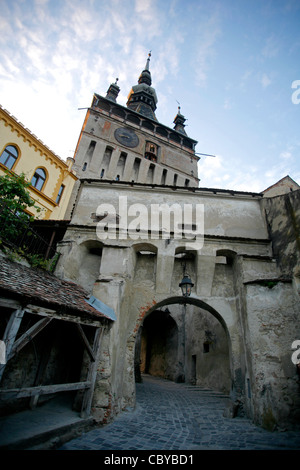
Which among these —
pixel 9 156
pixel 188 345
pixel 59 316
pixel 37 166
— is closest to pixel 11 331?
pixel 59 316

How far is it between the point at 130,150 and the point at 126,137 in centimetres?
208

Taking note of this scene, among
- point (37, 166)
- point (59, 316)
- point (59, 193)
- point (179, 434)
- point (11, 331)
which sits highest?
point (37, 166)

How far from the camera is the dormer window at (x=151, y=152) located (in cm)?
2938

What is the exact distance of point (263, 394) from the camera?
6.28 m

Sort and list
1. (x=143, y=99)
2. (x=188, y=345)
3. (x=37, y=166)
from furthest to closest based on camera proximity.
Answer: (x=143, y=99) → (x=188, y=345) → (x=37, y=166)

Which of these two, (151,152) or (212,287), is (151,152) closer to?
(151,152)

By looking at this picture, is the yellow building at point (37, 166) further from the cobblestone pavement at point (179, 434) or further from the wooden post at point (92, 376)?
the cobblestone pavement at point (179, 434)

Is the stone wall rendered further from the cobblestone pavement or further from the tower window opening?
the tower window opening

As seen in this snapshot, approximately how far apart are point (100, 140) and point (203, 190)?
19.5m

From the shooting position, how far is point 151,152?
96.5ft

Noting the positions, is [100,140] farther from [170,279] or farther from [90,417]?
[90,417]

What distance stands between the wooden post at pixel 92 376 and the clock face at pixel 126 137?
83.3ft
